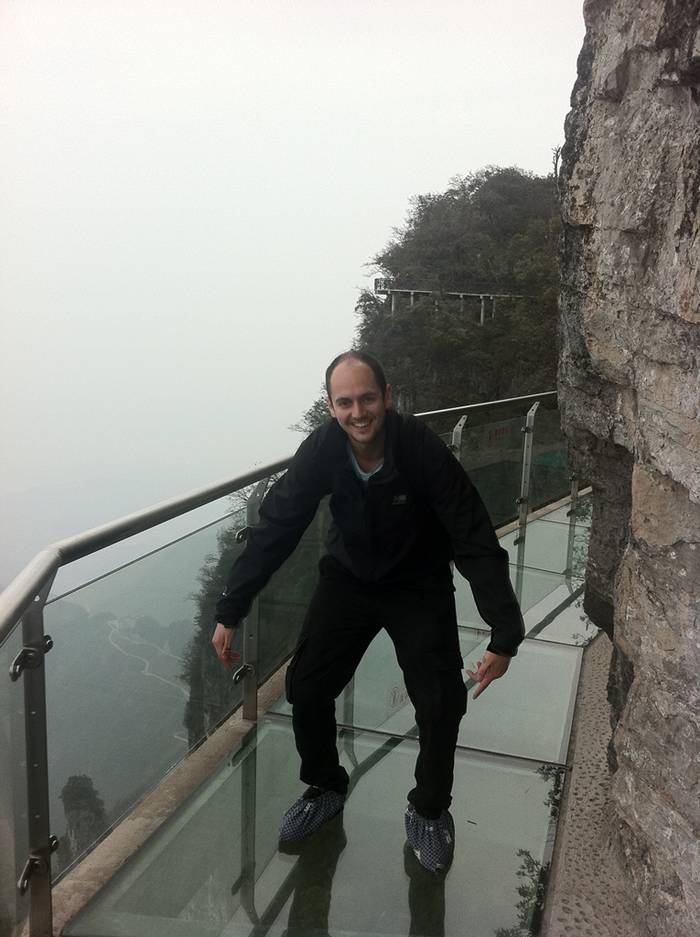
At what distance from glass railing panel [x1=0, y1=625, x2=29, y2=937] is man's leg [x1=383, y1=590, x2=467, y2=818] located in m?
0.88

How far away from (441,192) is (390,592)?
33.1 m

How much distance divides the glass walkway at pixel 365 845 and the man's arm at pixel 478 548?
2.20 feet

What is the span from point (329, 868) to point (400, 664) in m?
0.57

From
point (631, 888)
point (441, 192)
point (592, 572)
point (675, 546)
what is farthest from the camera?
point (441, 192)

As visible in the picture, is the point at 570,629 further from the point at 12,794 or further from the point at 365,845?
the point at 12,794

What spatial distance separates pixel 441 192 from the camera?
33312 millimetres

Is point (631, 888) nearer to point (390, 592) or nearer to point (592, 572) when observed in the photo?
point (390, 592)

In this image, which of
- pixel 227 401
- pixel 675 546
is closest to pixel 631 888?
pixel 675 546

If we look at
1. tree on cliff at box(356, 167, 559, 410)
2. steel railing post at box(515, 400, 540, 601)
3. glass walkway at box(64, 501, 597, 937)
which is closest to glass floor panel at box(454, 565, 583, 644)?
steel railing post at box(515, 400, 540, 601)

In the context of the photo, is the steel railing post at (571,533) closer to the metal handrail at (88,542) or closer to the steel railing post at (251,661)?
the steel railing post at (251,661)

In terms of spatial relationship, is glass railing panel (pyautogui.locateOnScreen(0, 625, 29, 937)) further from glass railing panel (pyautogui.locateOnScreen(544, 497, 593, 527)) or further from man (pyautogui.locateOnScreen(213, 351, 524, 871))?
glass railing panel (pyautogui.locateOnScreen(544, 497, 593, 527))

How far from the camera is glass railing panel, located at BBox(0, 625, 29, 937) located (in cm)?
172

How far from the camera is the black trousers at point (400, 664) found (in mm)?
2154

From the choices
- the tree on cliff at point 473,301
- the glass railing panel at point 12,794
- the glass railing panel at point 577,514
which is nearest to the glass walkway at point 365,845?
the glass railing panel at point 12,794
